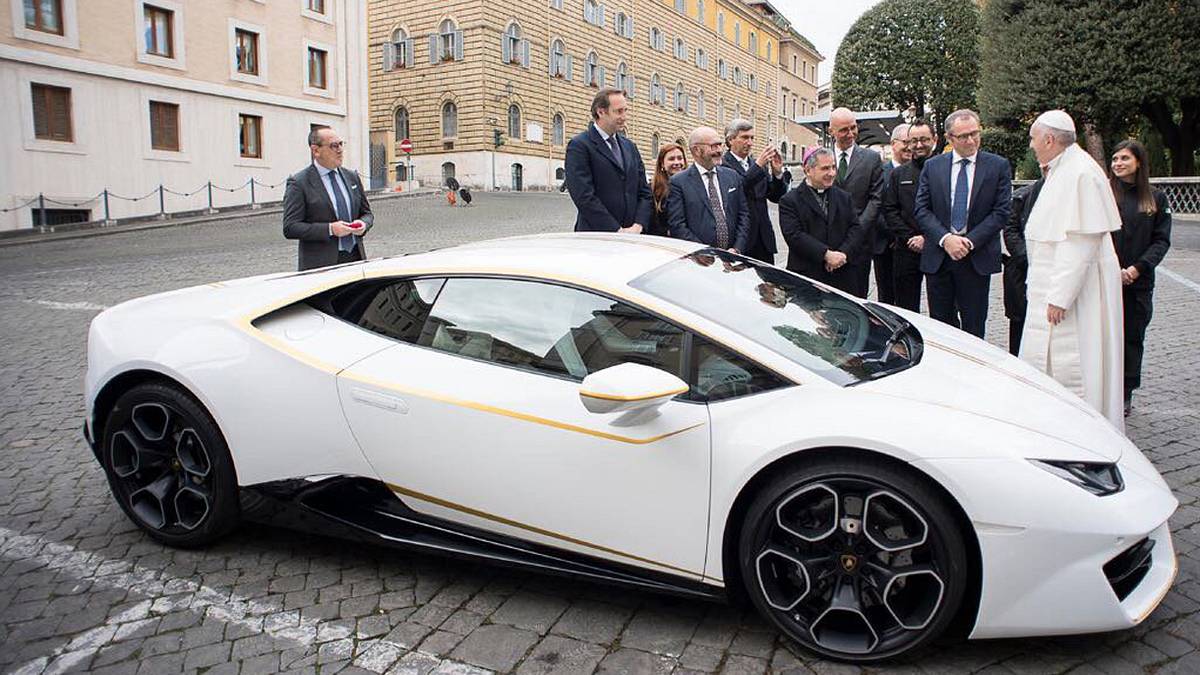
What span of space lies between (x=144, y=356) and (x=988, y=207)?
528 centimetres

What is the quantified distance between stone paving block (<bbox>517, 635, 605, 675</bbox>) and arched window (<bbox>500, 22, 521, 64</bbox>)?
150ft

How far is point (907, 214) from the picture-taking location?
6797 mm

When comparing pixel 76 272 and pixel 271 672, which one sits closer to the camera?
pixel 271 672

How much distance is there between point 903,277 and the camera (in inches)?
274

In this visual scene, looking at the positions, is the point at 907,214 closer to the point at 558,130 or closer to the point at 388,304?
the point at 388,304

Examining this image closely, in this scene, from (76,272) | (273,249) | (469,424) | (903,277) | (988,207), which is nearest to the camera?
(469,424)

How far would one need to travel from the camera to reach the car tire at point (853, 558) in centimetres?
269

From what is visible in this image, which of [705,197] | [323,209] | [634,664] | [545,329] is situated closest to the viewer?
[634,664]

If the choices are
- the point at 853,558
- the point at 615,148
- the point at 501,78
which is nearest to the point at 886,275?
the point at 615,148

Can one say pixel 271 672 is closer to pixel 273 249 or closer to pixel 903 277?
pixel 903 277

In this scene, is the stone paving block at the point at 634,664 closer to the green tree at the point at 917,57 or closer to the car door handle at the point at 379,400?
the car door handle at the point at 379,400

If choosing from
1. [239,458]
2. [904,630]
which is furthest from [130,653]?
[904,630]

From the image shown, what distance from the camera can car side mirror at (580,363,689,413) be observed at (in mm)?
2734

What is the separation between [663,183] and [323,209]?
257 cm
